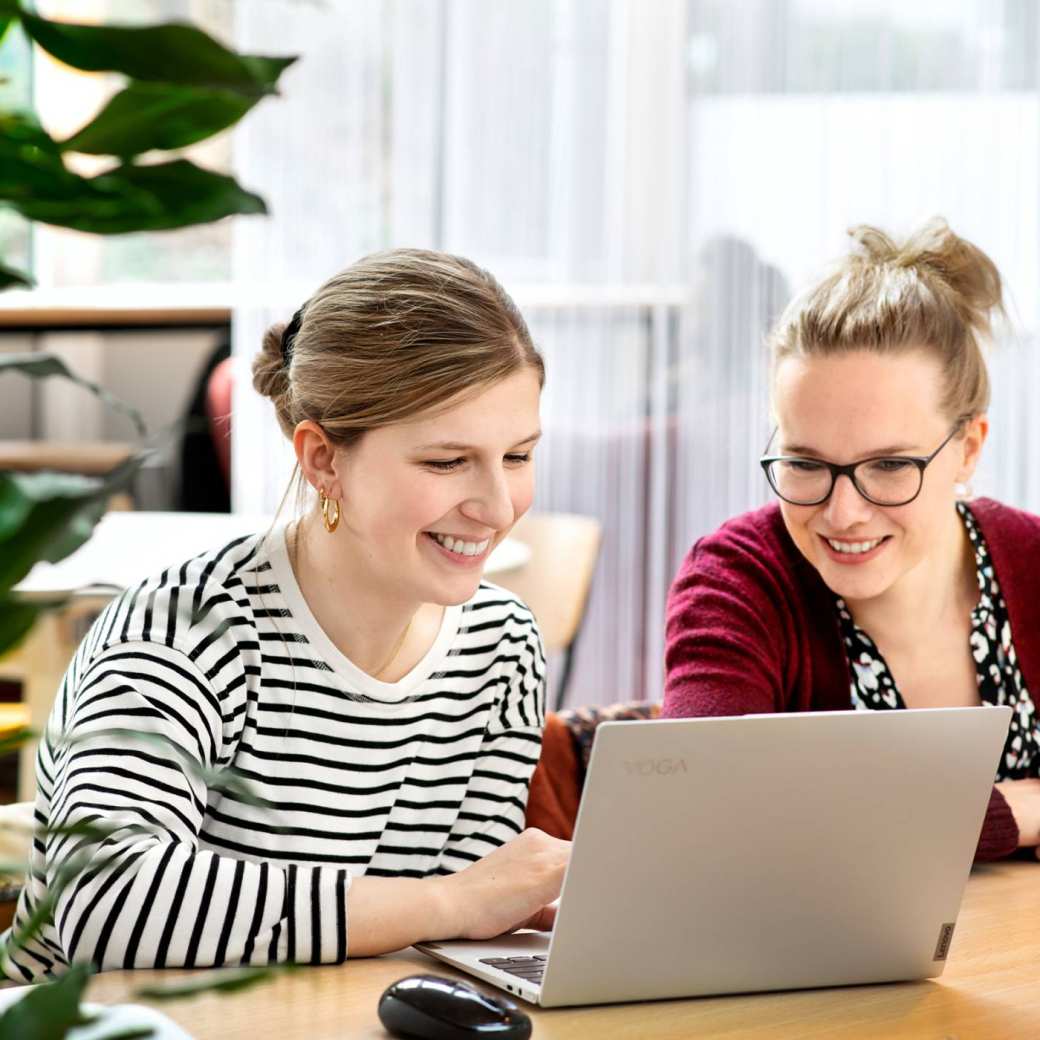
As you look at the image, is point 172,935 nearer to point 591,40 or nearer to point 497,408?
point 497,408

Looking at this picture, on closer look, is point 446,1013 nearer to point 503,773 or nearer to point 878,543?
point 503,773

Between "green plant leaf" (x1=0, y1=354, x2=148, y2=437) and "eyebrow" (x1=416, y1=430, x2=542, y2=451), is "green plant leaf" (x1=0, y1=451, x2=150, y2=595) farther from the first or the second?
"eyebrow" (x1=416, y1=430, x2=542, y2=451)

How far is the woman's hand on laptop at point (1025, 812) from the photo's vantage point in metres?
1.47

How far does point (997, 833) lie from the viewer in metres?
1.43

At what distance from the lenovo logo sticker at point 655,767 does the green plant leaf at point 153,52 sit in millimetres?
564

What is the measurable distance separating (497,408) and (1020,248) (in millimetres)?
2490

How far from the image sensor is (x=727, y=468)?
12.5 feet

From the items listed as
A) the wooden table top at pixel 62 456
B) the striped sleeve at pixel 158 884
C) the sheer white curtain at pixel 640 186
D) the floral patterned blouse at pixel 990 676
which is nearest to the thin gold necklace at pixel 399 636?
the striped sleeve at pixel 158 884

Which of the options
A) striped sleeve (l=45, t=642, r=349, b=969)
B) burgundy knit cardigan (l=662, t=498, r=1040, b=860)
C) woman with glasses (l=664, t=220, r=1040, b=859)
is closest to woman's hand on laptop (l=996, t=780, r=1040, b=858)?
woman with glasses (l=664, t=220, r=1040, b=859)

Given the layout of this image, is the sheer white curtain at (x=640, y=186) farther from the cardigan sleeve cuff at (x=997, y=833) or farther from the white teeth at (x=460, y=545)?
the white teeth at (x=460, y=545)

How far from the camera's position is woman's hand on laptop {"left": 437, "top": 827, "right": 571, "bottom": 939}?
1.17 metres

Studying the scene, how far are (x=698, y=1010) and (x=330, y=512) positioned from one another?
0.58 meters

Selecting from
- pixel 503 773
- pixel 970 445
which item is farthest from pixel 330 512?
pixel 970 445

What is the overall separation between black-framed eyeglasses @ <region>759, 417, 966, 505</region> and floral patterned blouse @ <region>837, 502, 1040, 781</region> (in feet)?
0.55
